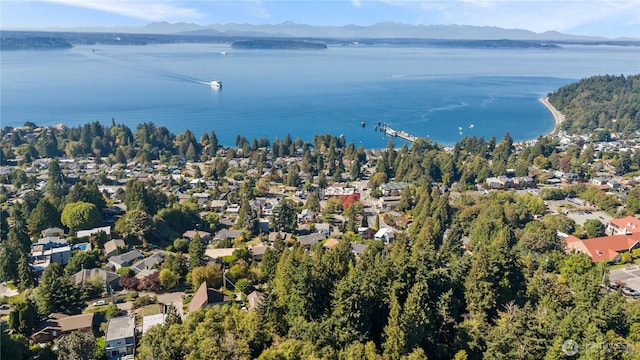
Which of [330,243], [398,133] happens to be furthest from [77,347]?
[398,133]

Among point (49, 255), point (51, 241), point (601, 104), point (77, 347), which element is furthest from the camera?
point (601, 104)

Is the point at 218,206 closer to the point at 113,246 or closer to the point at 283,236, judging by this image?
the point at 283,236

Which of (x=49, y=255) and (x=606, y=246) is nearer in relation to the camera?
(x=49, y=255)

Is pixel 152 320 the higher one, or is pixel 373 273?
pixel 373 273

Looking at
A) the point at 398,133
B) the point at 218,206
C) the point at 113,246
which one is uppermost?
the point at 398,133

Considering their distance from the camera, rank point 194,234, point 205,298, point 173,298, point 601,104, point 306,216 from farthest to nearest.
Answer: point 601,104
point 306,216
point 194,234
point 173,298
point 205,298

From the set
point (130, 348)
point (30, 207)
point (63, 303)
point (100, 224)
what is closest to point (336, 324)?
point (130, 348)

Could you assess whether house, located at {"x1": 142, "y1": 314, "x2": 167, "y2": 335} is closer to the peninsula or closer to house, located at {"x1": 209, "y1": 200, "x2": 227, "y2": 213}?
house, located at {"x1": 209, "y1": 200, "x2": 227, "y2": 213}

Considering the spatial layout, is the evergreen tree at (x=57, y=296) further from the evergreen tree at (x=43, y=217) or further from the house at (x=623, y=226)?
the house at (x=623, y=226)
